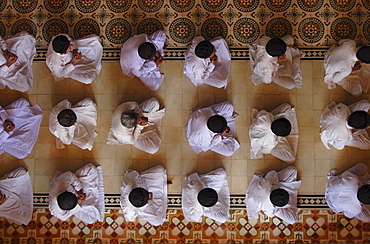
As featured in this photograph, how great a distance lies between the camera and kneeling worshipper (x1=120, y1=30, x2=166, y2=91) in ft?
15.5

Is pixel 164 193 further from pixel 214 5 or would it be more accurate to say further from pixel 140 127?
pixel 214 5

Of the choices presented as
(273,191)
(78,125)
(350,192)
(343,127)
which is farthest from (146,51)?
Result: (350,192)

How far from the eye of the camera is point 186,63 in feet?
16.1

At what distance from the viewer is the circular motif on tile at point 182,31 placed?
5.18 m

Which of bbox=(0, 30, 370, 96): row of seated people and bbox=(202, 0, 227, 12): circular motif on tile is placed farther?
bbox=(202, 0, 227, 12): circular motif on tile

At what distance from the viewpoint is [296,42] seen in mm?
5141

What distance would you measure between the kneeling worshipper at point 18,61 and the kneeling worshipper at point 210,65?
2.43 m

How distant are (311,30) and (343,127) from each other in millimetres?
1611

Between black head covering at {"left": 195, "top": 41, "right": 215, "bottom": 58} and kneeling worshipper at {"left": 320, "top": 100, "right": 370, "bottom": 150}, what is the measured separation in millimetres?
2046

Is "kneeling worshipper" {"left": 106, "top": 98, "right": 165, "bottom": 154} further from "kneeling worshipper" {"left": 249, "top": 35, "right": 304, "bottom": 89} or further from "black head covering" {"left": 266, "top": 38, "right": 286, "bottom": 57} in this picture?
"black head covering" {"left": 266, "top": 38, "right": 286, "bottom": 57}

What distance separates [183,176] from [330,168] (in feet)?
7.51

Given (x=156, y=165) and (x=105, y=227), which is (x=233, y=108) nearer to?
(x=156, y=165)

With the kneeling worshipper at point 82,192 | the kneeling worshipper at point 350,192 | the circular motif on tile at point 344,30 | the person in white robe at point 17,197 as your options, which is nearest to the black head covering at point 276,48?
the circular motif on tile at point 344,30

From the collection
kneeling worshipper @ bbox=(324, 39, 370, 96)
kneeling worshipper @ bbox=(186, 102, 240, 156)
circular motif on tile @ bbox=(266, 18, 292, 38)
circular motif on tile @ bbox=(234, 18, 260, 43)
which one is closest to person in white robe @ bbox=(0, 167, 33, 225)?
kneeling worshipper @ bbox=(186, 102, 240, 156)
